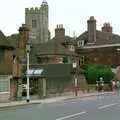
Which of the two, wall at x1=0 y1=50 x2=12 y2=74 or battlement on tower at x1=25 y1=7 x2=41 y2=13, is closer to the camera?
wall at x1=0 y1=50 x2=12 y2=74

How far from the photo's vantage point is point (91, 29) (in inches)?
4136

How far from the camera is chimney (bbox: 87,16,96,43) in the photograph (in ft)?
342

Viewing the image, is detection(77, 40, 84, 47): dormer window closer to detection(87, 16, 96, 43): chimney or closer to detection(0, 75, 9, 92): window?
detection(87, 16, 96, 43): chimney

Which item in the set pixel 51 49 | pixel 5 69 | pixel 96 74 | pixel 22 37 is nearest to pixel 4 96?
pixel 5 69

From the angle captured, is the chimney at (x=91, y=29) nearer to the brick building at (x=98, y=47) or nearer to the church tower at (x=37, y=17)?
the brick building at (x=98, y=47)

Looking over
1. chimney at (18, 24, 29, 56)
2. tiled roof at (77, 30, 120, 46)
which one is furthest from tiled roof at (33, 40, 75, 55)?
tiled roof at (77, 30, 120, 46)

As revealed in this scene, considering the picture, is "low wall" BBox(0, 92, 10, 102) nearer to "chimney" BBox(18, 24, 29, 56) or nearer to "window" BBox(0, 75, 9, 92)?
"window" BBox(0, 75, 9, 92)

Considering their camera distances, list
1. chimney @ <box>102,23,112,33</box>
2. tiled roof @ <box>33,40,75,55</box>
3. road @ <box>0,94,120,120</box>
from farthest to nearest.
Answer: chimney @ <box>102,23,112,33</box>
tiled roof @ <box>33,40,75,55</box>
road @ <box>0,94,120,120</box>

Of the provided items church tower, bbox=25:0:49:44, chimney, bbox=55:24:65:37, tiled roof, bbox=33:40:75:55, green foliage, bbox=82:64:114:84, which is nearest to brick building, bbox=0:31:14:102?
green foliage, bbox=82:64:114:84

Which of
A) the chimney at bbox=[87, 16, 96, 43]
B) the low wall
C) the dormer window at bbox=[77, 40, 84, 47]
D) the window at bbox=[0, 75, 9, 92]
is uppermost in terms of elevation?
the chimney at bbox=[87, 16, 96, 43]

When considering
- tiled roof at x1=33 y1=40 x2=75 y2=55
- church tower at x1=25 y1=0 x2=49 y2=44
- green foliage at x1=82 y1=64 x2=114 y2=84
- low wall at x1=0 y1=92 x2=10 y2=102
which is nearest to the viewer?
low wall at x1=0 y1=92 x2=10 y2=102

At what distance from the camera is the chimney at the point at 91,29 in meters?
104

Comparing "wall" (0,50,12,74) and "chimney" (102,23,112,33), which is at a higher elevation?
"chimney" (102,23,112,33)

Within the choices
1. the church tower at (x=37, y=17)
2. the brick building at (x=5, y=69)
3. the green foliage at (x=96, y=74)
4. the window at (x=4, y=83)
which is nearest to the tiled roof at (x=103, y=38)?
the green foliage at (x=96, y=74)
